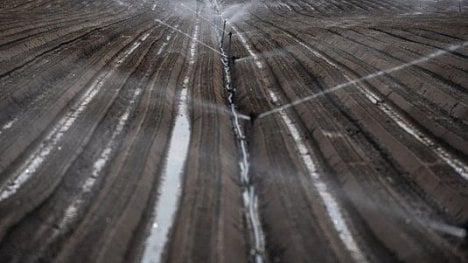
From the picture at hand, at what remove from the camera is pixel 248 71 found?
43.1 feet

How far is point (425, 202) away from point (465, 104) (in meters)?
4.19

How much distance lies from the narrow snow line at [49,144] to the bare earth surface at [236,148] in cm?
3

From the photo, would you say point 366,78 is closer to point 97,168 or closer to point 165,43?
point 97,168

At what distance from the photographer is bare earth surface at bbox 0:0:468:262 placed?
5.78 m

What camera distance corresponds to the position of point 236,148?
8375 millimetres

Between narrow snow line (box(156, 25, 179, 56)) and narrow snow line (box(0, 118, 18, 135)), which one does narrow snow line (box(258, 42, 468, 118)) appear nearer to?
narrow snow line (box(0, 118, 18, 135))

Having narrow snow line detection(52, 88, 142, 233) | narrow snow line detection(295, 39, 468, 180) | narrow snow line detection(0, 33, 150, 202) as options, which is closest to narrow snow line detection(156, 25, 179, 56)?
narrow snow line detection(0, 33, 150, 202)

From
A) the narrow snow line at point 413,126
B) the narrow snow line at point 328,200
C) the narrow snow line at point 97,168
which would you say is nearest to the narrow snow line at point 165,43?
the narrow snow line at point 97,168

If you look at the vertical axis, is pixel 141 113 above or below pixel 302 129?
above

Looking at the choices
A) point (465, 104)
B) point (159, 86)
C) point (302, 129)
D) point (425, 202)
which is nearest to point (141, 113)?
point (159, 86)

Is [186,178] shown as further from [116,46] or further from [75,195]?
[116,46]

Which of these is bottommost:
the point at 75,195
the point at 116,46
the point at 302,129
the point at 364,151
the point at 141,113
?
the point at 364,151

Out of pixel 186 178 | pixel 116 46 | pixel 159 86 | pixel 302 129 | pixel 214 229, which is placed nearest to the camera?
pixel 214 229

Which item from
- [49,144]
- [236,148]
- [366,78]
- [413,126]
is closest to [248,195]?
[236,148]
